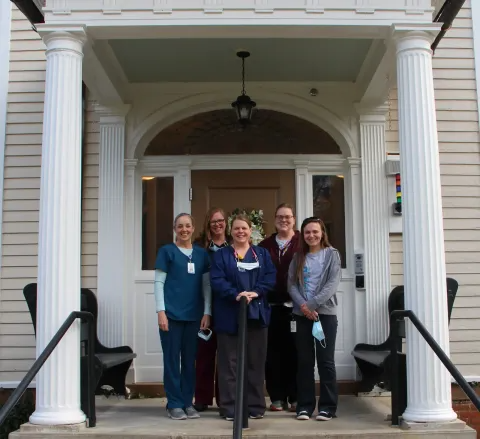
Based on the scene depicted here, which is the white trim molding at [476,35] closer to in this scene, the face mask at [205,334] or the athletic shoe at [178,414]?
the face mask at [205,334]

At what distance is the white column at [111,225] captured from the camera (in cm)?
652

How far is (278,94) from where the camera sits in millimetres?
6934

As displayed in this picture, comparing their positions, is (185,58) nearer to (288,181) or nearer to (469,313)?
(288,181)

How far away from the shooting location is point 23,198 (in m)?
6.77

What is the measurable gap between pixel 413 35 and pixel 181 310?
9.18 feet

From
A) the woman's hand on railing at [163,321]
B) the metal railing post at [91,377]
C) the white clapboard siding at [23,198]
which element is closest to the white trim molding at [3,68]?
the white clapboard siding at [23,198]

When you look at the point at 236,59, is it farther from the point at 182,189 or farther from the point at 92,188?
the point at 92,188

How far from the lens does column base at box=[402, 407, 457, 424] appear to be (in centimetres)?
462

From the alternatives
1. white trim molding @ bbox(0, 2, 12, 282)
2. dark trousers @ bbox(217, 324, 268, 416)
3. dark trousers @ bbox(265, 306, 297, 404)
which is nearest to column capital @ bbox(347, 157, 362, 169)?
dark trousers @ bbox(265, 306, 297, 404)

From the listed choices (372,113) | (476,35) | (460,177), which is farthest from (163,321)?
(476,35)

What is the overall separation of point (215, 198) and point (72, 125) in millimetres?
2340

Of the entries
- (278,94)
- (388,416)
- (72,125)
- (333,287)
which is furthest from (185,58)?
(388,416)

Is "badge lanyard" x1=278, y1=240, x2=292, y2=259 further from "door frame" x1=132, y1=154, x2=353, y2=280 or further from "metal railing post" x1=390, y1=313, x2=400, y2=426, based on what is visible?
"door frame" x1=132, y1=154, x2=353, y2=280

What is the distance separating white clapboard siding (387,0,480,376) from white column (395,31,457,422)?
182cm
